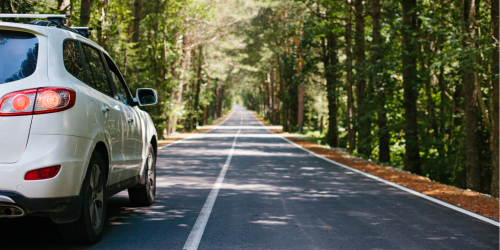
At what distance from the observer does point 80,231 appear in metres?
4.59

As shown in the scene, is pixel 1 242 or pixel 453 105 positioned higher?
pixel 453 105

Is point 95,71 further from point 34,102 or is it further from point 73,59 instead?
point 34,102

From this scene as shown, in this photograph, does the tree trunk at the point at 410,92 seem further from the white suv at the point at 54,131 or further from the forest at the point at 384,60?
the white suv at the point at 54,131

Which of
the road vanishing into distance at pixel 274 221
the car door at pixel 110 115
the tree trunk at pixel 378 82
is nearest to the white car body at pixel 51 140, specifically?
the car door at pixel 110 115

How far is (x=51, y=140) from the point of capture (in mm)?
3902

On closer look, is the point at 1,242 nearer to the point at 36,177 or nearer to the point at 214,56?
the point at 36,177

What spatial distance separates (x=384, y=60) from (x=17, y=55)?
1413 cm

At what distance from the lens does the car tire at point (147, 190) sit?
22.8 feet

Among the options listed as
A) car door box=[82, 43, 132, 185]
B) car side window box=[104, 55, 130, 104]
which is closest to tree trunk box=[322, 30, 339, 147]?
car side window box=[104, 55, 130, 104]

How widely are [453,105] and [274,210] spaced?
1560cm

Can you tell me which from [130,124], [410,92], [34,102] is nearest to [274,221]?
[130,124]

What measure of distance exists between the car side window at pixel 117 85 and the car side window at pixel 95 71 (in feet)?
0.80

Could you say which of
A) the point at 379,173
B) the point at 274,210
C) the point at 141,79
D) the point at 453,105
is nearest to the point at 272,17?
the point at 141,79

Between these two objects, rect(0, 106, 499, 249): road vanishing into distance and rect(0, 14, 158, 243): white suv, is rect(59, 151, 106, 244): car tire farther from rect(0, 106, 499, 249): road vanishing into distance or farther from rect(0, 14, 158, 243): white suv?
rect(0, 106, 499, 249): road vanishing into distance
